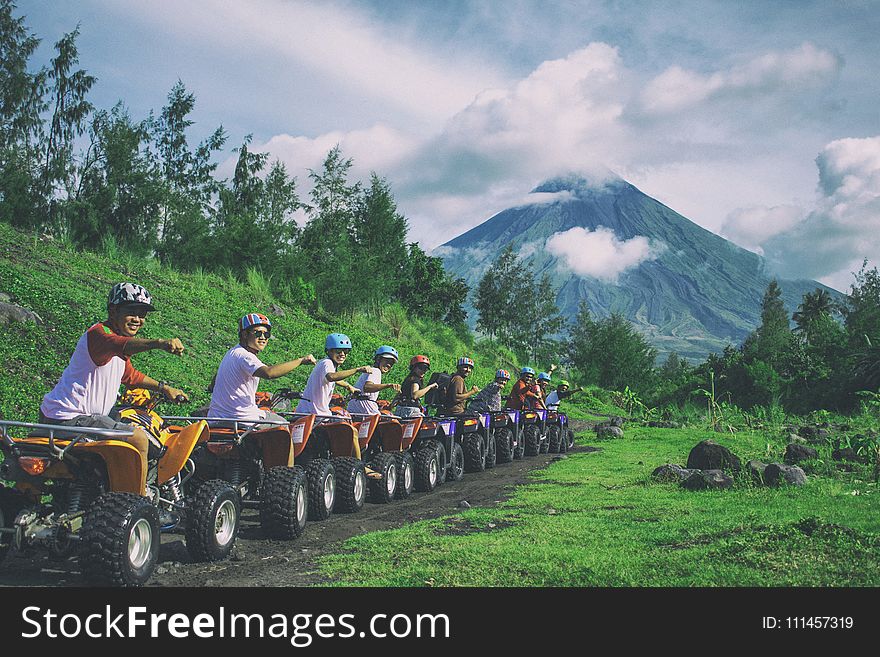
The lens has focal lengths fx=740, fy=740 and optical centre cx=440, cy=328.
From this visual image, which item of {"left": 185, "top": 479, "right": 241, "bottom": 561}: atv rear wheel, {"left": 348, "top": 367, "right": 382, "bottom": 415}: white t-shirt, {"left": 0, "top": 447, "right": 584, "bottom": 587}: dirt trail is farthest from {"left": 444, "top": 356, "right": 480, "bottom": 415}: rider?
{"left": 185, "top": 479, "right": 241, "bottom": 561}: atv rear wheel

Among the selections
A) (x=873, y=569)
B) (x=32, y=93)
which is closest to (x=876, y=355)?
(x=873, y=569)

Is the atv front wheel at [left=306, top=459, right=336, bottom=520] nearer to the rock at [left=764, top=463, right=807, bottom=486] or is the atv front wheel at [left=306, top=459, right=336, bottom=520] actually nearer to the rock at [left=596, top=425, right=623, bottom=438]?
the rock at [left=764, top=463, right=807, bottom=486]

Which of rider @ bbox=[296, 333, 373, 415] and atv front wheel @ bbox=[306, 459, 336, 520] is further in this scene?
rider @ bbox=[296, 333, 373, 415]

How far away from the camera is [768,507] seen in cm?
846

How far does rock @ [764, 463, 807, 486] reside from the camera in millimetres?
9883

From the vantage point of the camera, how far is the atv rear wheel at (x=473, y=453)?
14320mm

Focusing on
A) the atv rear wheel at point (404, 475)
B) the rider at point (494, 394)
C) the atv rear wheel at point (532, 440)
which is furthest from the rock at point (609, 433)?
the atv rear wheel at point (404, 475)

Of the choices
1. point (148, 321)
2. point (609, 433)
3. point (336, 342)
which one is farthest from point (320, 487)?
point (609, 433)

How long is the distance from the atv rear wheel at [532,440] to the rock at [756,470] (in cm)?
745

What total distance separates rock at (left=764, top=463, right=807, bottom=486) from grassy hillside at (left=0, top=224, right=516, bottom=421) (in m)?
10.9

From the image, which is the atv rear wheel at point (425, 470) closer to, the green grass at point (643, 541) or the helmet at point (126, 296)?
the green grass at point (643, 541)

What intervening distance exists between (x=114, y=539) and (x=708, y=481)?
7634 millimetres

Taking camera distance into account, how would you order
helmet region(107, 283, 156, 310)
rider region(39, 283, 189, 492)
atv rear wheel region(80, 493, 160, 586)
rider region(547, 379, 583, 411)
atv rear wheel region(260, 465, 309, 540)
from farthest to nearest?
rider region(547, 379, 583, 411)
atv rear wheel region(260, 465, 309, 540)
helmet region(107, 283, 156, 310)
rider region(39, 283, 189, 492)
atv rear wheel region(80, 493, 160, 586)
